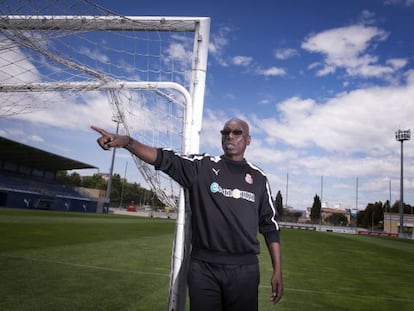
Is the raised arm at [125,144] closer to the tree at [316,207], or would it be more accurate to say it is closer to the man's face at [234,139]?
the man's face at [234,139]

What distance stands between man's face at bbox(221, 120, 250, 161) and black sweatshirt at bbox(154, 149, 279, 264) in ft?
0.24

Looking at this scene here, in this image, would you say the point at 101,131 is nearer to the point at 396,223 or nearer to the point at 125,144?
the point at 125,144

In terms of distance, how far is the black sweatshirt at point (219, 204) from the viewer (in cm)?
257

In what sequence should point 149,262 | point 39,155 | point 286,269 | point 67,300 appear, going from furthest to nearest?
point 39,155, point 286,269, point 149,262, point 67,300

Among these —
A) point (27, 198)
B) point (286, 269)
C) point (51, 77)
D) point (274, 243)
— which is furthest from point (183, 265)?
point (27, 198)

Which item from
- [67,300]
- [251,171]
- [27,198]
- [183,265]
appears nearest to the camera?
[251,171]

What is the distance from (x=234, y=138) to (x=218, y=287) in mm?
1177

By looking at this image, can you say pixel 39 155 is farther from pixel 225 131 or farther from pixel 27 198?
pixel 225 131

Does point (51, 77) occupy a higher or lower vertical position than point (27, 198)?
higher

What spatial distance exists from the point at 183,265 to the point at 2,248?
26.1 feet

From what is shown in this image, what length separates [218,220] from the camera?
8.50 feet

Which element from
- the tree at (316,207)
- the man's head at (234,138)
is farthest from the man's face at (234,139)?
the tree at (316,207)

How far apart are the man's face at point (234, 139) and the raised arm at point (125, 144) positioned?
2.11ft

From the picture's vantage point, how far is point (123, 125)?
619 cm
